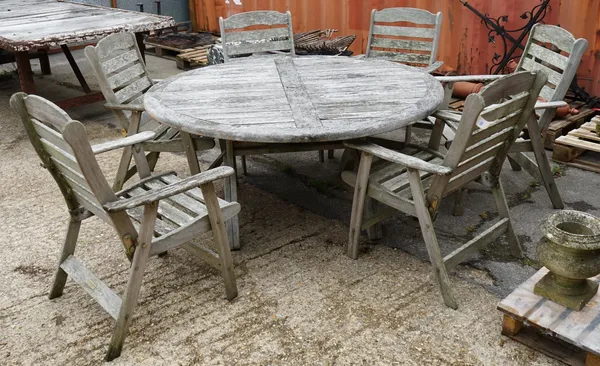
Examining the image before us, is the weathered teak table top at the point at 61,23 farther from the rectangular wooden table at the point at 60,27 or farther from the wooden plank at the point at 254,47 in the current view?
the wooden plank at the point at 254,47

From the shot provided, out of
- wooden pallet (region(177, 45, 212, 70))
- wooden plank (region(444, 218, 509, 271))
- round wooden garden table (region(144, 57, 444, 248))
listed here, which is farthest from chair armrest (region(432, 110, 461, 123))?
wooden pallet (region(177, 45, 212, 70))

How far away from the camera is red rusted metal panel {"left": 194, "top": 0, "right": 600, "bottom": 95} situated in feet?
17.2

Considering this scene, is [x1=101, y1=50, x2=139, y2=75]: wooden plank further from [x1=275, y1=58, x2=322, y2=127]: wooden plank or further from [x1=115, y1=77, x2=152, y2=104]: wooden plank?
[x1=275, y1=58, x2=322, y2=127]: wooden plank

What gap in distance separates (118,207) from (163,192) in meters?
0.23

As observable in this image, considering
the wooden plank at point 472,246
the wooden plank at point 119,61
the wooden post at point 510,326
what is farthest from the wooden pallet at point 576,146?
the wooden plank at point 119,61

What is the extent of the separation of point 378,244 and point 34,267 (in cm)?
204

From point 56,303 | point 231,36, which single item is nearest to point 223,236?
point 56,303

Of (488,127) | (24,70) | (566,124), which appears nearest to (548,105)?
(488,127)

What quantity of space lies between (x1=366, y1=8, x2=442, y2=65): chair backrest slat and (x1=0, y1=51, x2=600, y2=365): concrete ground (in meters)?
1.21

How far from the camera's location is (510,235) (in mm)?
3254

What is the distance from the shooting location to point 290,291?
10.0 ft

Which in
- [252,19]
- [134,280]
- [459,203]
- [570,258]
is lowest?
[459,203]

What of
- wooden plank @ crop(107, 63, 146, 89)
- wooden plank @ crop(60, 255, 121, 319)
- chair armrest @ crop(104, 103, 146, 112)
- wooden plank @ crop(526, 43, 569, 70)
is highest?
wooden plank @ crop(526, 43, 569, 70)

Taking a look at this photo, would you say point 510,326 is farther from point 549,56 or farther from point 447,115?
point 549,56
